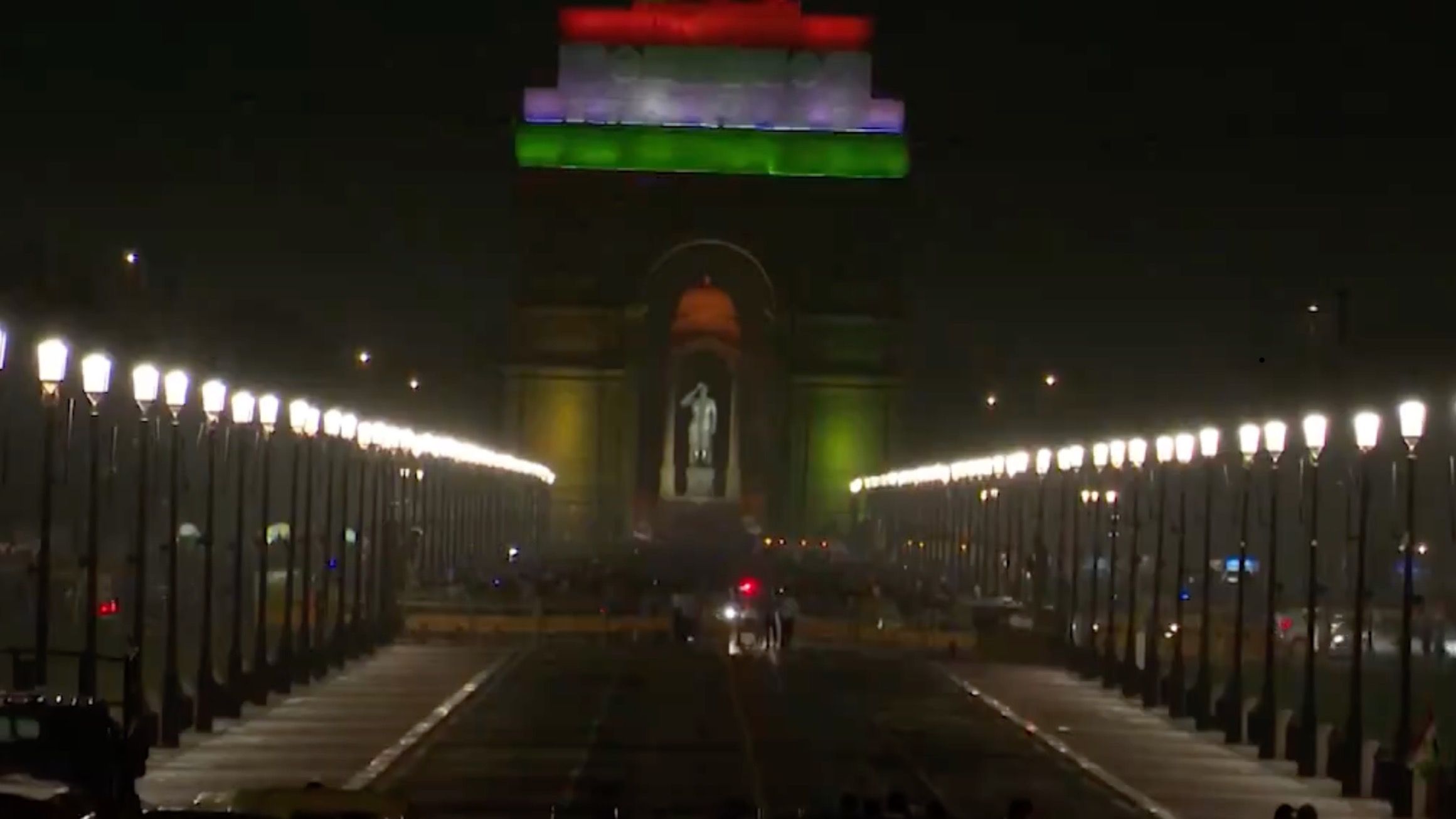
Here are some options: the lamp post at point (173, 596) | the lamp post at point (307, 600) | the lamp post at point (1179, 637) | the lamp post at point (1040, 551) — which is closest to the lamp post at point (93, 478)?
the lamp post at point (173, 596)

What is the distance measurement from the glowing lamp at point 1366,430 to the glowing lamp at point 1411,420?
5.93 ft

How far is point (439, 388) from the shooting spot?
143000 millimetres

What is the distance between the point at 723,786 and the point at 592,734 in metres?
7.74

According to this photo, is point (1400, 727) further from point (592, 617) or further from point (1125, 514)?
point (1125, 514)

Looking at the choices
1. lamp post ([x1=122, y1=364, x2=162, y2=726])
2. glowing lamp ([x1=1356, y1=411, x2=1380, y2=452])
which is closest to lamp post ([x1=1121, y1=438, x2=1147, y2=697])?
glowing lamp ([x1=1356, y1=411, x2=1380, y2=452])

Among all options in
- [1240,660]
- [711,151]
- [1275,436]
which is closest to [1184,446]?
[1240,660]

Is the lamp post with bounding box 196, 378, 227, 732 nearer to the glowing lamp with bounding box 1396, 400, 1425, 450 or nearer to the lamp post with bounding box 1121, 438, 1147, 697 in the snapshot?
the glowing lamp with bounding box 1396, 400, 1425, 450

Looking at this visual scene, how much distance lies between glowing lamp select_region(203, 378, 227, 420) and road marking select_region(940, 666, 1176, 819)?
12040 mm

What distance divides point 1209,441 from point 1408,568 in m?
14.2

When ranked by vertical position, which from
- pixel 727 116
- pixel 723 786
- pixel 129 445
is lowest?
pixel 723 786

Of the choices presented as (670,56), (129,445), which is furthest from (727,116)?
(129,445)

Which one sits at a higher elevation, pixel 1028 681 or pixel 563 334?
pixel 563 334

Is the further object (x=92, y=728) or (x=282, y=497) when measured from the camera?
(x=282, y=497)

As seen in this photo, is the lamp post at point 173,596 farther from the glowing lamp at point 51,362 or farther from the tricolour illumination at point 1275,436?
the tricolour illumination at point 1275,436
